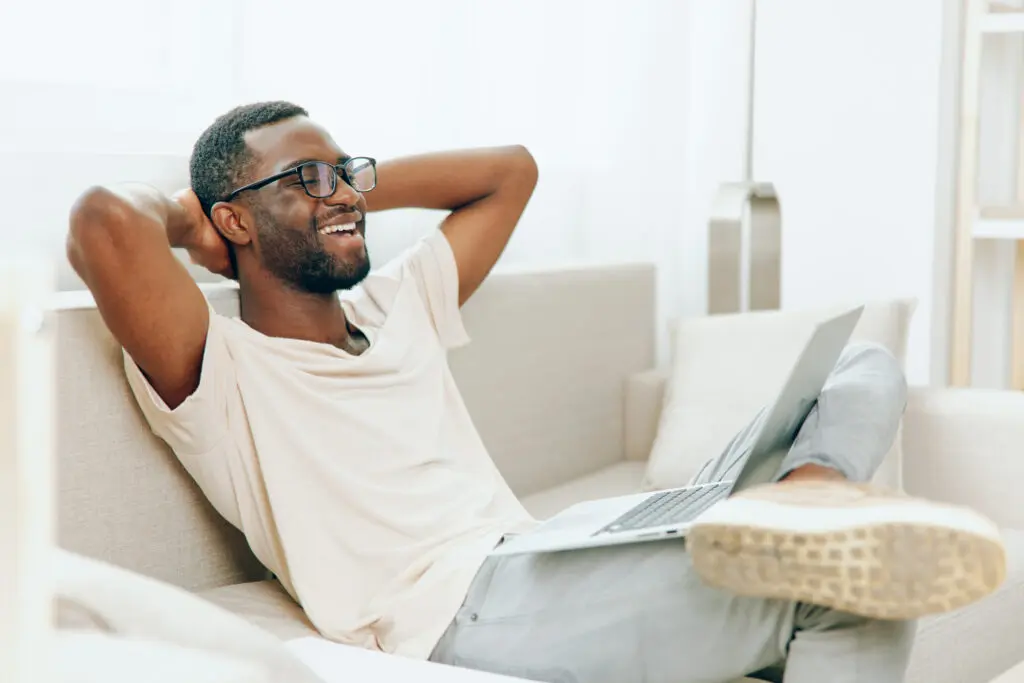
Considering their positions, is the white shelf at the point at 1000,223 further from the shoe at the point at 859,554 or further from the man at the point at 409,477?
the shoe at the point at 859,554

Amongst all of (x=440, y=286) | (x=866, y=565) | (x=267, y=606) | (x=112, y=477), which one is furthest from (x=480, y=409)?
(x=866, y=565)

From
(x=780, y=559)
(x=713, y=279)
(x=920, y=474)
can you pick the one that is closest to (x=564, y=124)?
Result: (x=713, y=279)

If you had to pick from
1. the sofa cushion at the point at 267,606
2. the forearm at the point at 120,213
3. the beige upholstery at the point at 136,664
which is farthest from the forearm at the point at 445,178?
the beige upholstery at the point at 136,664

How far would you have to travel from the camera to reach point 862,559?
114 cm

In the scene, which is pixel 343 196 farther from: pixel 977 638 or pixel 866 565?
pixel 977 638

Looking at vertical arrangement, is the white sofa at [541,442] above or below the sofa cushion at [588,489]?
above

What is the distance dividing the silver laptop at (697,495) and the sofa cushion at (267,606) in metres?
0.26

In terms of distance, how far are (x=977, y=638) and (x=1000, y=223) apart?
143cm

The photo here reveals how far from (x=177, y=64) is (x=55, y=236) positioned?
1.74 feet

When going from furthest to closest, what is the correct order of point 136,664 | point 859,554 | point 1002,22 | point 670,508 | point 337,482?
1. point 1002,22
2. point 337,482
3. point 670,508
4. point 859,554
5. point 136,664

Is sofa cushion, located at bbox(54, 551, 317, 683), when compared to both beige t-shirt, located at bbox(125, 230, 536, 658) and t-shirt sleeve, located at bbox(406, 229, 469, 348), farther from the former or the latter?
t-shirt sleeve, located at bbox(406, 229, 469, 348)

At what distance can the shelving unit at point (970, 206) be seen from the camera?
3.04 m

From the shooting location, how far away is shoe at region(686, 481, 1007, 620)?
113 cm

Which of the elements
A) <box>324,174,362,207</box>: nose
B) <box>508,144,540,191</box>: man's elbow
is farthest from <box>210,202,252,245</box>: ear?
<box>508,144,540,191</box>: man's elbow
